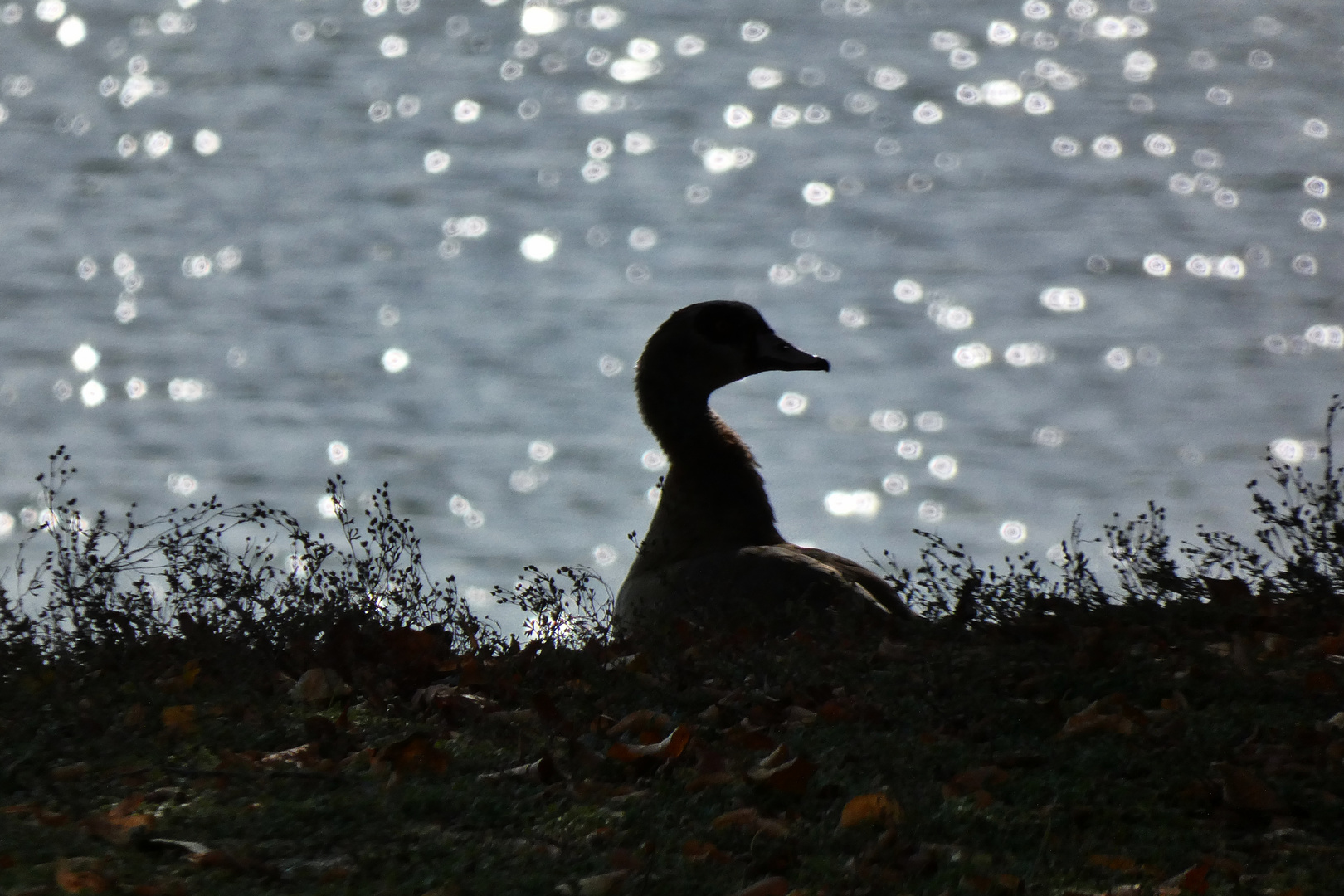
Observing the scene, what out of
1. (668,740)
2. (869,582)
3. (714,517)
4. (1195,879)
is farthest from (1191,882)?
(714,517)

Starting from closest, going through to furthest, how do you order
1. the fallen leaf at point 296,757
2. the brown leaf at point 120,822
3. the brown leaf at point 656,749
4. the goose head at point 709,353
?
the brown leaf at point 120,822, the brown leaf at point 656,749, the fallen leaf at point 296,757, the goose head at point 709,353

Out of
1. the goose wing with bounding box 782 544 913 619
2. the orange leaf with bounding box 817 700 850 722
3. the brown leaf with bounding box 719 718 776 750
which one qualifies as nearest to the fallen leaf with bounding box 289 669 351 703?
the brown leaf with bounding box 719 718 776 750

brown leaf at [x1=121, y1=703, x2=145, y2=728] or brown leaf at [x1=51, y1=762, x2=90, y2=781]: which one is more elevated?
brown leaf at [x1=121, y1=703, x2=145, y2=728]

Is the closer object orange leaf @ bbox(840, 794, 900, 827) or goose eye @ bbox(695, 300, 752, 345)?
orange leaf @ bbox(840, 794, 900, 827)

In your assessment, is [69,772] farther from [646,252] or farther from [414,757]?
[646,252]

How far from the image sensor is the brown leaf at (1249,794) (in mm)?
5355

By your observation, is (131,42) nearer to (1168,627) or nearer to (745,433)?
(745,433)

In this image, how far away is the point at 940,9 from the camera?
184ft

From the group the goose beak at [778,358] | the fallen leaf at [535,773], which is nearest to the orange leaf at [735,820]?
the fallen leaf at [535,773]

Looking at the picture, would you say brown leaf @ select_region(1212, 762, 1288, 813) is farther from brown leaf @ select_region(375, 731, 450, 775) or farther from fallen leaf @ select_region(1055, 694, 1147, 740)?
brown leaf @ select_region(375, 731, 450, 775)

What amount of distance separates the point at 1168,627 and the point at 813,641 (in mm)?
1536

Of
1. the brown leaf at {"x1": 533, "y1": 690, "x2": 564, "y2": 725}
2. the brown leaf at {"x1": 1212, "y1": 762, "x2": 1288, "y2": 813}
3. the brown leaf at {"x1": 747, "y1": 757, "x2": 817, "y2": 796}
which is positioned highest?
the brown leaf at {"x1": 533, "y1": 690, "x2": 564, "y2": 725}

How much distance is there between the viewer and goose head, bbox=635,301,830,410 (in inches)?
414

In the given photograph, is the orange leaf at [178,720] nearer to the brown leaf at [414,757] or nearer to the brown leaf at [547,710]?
the brown leaf at [414,757]
